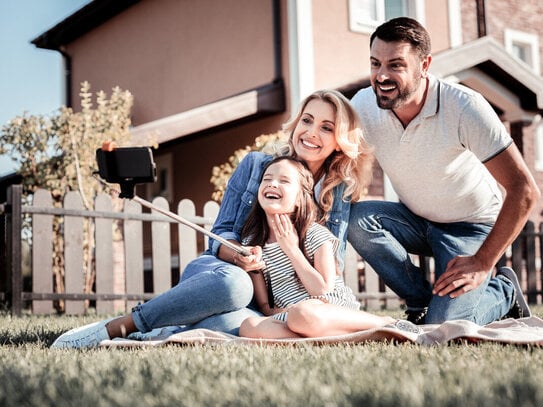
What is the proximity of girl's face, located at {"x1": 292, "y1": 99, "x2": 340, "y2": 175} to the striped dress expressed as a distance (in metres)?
0.42

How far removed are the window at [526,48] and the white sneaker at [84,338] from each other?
12.5 metres

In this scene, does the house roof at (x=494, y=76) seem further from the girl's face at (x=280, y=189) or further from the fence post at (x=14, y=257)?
the girl's face at (x=280, y=189)

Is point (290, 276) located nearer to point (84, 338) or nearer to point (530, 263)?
point (84, 338)

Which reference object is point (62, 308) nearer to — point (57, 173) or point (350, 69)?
point (57, 173)

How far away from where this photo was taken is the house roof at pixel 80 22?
15109 millimetres

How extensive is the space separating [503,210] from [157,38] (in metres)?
11.2

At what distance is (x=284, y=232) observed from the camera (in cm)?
385

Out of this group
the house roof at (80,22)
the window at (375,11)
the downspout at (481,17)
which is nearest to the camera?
the window at (375,11)

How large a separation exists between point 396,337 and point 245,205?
3.86 feet

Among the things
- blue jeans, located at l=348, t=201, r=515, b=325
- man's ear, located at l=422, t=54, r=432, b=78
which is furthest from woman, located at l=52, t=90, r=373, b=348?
man's ear, located at l=422, t=54, r=432, b=78

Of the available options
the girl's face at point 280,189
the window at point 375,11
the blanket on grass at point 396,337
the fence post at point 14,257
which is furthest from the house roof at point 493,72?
the blanket on grass at point 396,337

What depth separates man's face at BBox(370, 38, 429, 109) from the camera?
4.33m

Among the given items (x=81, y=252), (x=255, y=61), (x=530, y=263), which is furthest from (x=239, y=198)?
(x=255, y=61)

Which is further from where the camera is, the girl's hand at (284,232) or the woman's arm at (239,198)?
the woman's arm at (239,198)
